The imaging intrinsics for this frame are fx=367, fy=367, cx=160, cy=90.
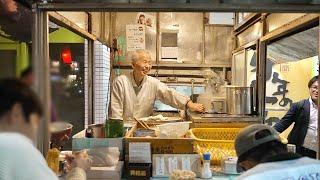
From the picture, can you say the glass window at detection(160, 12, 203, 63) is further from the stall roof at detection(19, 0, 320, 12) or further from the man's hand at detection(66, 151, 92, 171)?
the man's hand at detection(66, 151, 92, 171)

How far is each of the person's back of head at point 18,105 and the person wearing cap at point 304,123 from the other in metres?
3.24

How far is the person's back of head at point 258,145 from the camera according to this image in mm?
1422

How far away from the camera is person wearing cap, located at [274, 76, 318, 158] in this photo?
343 centimetres

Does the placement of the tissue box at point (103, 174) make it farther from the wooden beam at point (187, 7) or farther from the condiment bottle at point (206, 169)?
the wooden beam at point (187, 7)

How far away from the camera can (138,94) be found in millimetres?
3820

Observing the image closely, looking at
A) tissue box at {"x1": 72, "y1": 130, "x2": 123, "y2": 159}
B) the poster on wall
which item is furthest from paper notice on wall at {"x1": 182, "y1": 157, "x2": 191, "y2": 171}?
the poster on wall

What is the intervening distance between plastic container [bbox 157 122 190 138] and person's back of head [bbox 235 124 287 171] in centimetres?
78

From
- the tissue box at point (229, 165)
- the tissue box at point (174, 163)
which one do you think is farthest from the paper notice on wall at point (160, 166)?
the tissue box at point (229, 165)

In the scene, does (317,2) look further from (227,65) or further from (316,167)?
(227,65)

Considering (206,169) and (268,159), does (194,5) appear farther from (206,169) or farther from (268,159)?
(206,169)

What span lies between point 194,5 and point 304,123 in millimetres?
2381

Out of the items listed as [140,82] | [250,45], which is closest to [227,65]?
[250,45]

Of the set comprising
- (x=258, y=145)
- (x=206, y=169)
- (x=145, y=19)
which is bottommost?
(x=206, y=169)

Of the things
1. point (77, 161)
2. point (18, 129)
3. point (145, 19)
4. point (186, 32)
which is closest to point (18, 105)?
point (18, 129)
